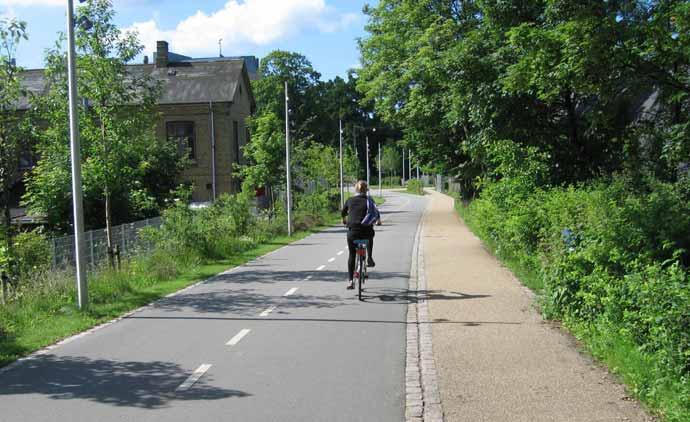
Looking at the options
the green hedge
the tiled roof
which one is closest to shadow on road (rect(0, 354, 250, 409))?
the green hedge

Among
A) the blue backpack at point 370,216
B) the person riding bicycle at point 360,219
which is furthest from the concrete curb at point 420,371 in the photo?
the blue backpack at point 370,216

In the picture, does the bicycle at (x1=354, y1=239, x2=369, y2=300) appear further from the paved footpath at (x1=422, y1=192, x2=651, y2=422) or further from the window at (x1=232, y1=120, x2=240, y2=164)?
the window at (x1=232, y1=120, x2=240, y2=164)

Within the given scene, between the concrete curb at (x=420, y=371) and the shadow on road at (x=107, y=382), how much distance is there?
1521 mm

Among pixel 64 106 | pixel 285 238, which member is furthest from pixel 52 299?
pixel 285 238

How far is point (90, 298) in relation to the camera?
461 inches

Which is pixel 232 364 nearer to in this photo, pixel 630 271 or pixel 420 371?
pixel 420 371

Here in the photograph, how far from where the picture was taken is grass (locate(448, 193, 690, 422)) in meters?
5.05

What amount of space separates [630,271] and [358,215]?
17.9ft

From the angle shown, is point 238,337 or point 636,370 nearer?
point 636,370

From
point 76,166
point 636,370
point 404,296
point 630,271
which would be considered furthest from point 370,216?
point 636,370

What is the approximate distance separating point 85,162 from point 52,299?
13.4ft

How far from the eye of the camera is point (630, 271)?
725cm

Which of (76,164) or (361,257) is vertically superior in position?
(76,164)

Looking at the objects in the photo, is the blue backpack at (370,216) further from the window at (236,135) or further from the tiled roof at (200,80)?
the window at (236,135)
